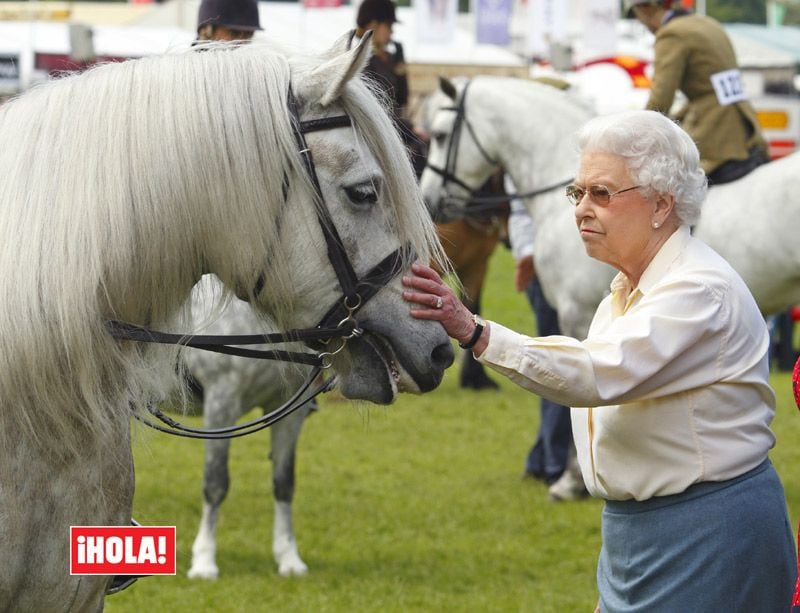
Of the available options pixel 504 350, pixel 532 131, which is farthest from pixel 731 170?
pixel 504 350

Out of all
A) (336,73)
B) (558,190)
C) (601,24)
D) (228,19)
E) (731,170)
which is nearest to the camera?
(336,73)

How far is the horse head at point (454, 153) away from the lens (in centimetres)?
801

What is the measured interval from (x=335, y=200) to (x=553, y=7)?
64.6 ft

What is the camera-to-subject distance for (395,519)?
7.29 meters

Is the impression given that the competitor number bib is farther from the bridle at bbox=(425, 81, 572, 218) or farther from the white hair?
the white hair

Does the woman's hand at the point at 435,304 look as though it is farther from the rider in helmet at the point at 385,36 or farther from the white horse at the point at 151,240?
the rider in helmet at the point at 385,36

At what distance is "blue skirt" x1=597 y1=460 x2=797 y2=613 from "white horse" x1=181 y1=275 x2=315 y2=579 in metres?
2.67

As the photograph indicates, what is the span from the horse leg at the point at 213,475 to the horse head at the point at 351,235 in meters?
3.00

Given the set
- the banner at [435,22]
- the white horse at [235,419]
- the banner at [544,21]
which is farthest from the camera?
the banner at [544,21]

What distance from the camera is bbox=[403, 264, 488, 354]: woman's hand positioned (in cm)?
274

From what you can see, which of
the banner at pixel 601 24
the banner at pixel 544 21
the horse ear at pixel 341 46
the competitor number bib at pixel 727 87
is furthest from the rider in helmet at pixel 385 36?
the banner at pixel 544 21

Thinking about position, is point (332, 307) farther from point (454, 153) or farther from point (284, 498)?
point (454, 153)

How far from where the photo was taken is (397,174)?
2.79m

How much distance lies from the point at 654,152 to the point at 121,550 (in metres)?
1.44
